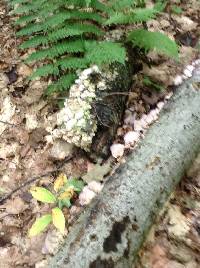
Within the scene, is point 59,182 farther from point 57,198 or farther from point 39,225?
point 39,225

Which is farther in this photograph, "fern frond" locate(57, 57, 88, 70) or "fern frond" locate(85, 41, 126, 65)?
"fern frond" locate(57, 57, 88, 70)

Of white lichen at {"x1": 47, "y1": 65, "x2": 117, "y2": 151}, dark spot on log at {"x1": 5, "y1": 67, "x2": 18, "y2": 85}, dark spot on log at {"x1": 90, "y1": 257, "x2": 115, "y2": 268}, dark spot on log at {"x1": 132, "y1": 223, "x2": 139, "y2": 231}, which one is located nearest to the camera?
dark spot on log at {"x1": 90, "y1": 257, "x2": 115, "y2": 268}

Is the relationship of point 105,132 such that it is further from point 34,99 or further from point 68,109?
point 34,99

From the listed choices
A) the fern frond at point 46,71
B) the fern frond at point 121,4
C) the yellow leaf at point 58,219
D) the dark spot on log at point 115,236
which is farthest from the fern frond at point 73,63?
the dark spot on log at point 115,236

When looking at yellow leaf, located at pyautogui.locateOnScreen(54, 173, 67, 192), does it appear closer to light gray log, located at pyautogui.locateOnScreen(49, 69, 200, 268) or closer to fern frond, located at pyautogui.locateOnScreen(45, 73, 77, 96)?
light gray log, located at pyautogui.locateOnScreen(49, 69, 200, 268)

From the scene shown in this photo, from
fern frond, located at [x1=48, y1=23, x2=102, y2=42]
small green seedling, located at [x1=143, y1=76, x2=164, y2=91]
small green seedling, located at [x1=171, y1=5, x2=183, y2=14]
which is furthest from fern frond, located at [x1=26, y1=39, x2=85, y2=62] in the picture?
small green seedling, located at [x1=171, y1=5, x2=183, y2=14]

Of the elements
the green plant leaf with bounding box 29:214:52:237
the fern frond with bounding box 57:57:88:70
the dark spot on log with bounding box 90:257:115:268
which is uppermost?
the fern frond with bounding box 57:57:88:70
